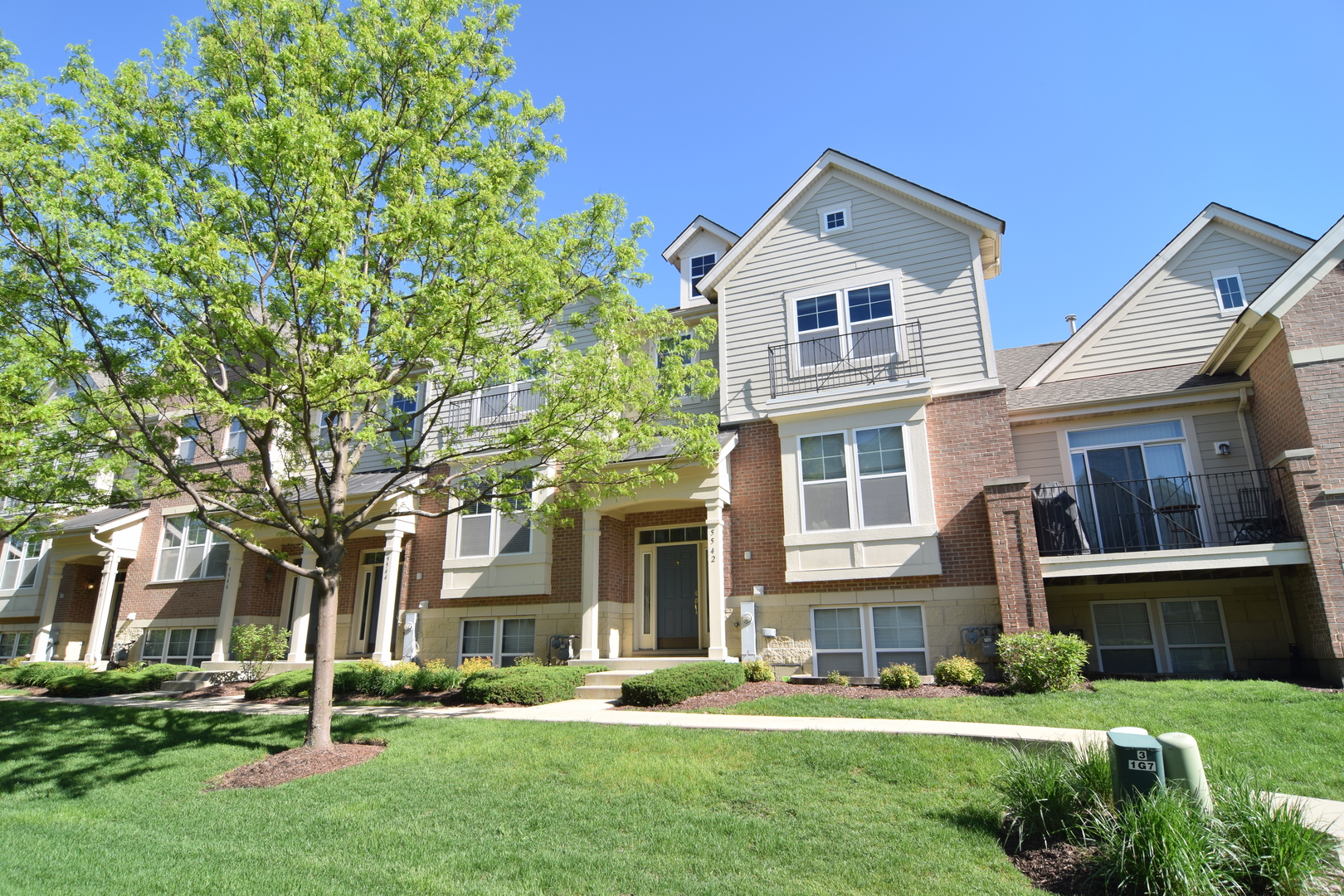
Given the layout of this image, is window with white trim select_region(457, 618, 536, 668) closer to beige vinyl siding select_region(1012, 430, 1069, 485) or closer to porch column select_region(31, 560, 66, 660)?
beige vinyl siding select_region(1012, 430, 1069, 485)

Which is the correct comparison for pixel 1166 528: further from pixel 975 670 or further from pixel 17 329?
pixel 17 329

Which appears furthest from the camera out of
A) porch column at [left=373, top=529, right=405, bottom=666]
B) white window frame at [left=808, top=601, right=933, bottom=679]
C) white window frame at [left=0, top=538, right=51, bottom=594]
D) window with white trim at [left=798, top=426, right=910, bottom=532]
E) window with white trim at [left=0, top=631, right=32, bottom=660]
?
white window frame at [left=0, top=538, right=51, bottom=594]

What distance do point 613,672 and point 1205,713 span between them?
8.80 m

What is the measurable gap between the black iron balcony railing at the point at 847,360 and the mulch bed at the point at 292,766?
10.0 metres

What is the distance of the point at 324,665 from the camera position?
9406mm

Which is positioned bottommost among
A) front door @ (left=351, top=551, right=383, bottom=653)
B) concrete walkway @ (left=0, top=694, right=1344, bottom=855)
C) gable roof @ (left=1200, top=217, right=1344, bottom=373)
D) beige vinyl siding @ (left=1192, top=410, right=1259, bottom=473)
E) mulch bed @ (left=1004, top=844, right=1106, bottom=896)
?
mulch bed @ (left=1004, top=844, right=1106, bottom=896)

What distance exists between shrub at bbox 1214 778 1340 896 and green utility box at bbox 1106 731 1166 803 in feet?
1.42

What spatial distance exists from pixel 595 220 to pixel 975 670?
8.66 metres

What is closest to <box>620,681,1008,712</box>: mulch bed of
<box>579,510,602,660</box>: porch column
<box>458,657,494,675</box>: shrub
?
<box>458,657,494,675</box>: shrub

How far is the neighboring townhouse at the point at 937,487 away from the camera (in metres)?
12.0

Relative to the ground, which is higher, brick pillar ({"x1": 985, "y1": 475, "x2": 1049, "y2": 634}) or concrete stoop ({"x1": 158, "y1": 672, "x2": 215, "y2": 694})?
brick pillar ({"x1": 985, "y1": 475, "x2": 1049, "y2": 634})

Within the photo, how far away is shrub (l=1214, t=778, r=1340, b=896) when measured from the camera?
4.23m

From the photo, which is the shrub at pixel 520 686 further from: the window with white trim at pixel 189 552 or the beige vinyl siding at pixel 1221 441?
the window with white trim at pixel 189 552

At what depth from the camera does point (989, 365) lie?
14.0 m
